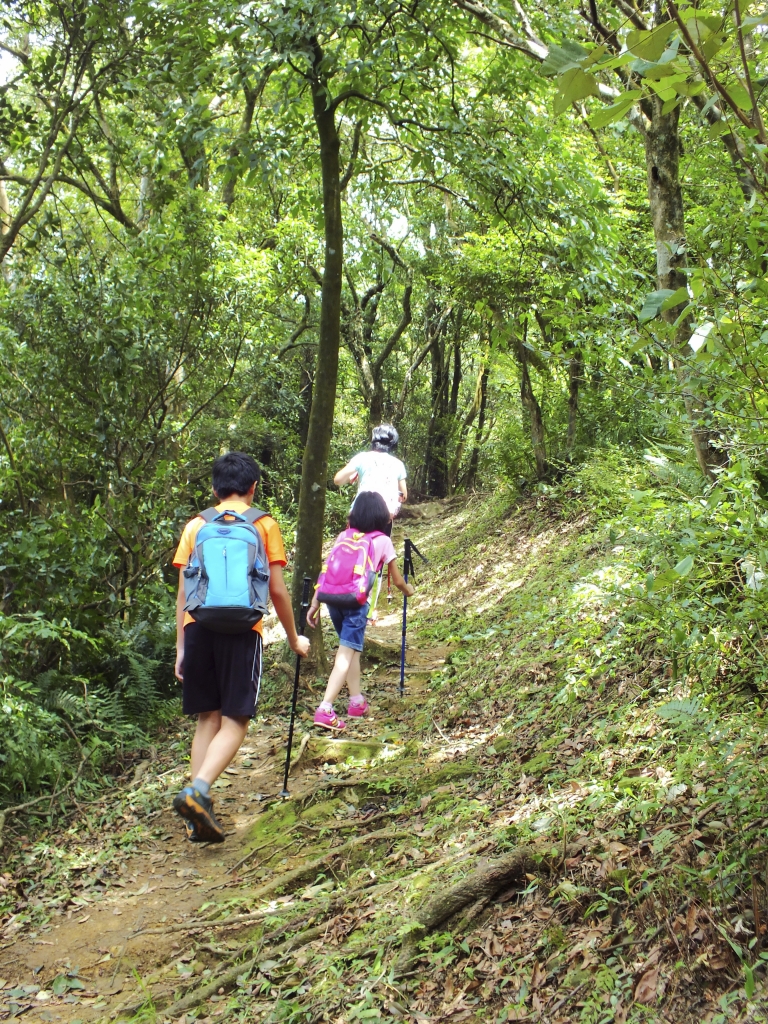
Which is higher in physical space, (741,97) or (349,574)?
(741,97)

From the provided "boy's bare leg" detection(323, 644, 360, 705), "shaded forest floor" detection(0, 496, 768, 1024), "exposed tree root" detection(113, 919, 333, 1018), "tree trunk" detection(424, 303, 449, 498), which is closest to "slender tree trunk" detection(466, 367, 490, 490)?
"tree trunk" detection(424, 303, 449, 498)

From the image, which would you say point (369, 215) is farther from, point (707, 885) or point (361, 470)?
point (707, 885)

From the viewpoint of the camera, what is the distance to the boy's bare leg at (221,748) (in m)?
4.61

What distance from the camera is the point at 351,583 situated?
639 centimetres

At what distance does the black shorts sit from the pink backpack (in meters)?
1.64

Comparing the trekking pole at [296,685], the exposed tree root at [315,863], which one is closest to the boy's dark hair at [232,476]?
the trekking pole at [296,685]

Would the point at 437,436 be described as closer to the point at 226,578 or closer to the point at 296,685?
the point at 296,685

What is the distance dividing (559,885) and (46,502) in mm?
6240

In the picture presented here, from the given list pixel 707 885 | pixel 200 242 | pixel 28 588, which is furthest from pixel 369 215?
pixel 707 885

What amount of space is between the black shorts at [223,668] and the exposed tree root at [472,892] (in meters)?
1.86

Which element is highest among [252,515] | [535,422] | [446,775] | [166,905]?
[535,422]

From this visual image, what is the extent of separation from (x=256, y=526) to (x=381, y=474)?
258cm

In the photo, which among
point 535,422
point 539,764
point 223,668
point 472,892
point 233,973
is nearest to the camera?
point 472,892

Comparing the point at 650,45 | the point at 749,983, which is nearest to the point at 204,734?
the point at 749,983
